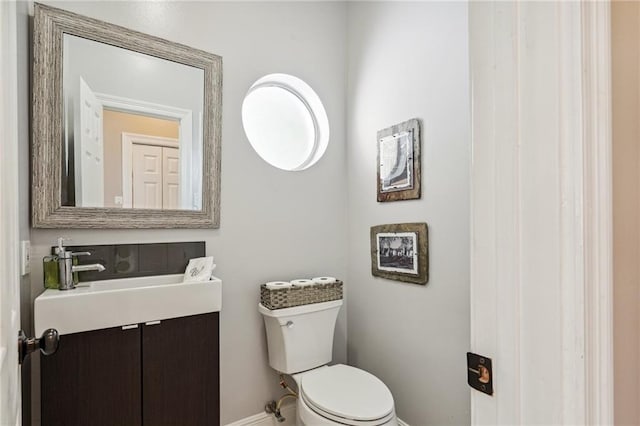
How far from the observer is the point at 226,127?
6.13 ft

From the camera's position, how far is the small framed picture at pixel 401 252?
1789 millimetres

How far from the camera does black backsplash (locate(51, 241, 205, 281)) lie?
1.52 m

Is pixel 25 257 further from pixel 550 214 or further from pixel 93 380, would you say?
pixel 550 214

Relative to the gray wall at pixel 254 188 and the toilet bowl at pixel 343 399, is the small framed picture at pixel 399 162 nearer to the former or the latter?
the gray wall at pixel 254 188

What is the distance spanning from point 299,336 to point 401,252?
0.68 m

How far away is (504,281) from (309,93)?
1.86m

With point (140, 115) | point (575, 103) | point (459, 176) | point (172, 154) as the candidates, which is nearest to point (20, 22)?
point (140, 115)

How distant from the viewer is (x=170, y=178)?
172 centimetres

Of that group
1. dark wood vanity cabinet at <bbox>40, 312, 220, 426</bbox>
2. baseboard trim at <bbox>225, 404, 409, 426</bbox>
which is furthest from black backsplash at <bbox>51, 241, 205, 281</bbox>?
baseboard trim at <bbox>225, 404, 409, 426</bbox>

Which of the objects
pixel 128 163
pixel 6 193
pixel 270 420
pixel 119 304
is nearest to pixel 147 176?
pixel 128 163

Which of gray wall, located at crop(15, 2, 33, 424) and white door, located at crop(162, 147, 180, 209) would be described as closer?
gray wall, located at crop(15, 2, 33, 424)

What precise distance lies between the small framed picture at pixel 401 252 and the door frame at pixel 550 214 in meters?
1.19

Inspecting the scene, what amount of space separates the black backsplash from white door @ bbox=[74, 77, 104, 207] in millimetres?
206

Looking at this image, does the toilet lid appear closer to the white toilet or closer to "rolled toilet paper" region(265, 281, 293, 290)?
the white toilet
